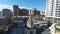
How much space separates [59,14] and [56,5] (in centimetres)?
93

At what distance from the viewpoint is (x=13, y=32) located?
13.9 ft

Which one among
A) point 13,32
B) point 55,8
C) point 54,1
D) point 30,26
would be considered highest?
point 54,1

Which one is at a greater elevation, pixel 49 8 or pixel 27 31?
pixel 49 8

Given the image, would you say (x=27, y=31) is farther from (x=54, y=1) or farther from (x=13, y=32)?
(x=54, y=1)

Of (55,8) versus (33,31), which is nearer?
(33,31)

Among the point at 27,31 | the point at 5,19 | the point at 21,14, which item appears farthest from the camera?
the point at 21,14

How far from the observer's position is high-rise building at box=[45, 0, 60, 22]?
34.9 feet

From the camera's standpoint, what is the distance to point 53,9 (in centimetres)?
1130

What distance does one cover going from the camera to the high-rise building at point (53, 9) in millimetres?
10625

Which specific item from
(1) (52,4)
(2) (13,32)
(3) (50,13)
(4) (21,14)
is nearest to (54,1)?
(1) (52,4)

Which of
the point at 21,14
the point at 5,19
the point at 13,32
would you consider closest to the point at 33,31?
the point at 13,32

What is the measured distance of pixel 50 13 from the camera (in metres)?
11.6

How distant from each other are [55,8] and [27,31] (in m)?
8.14

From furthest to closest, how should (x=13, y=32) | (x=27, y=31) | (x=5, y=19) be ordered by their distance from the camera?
(x=5, y=19)
(x=13, y=32)
(x=27, y=31)
